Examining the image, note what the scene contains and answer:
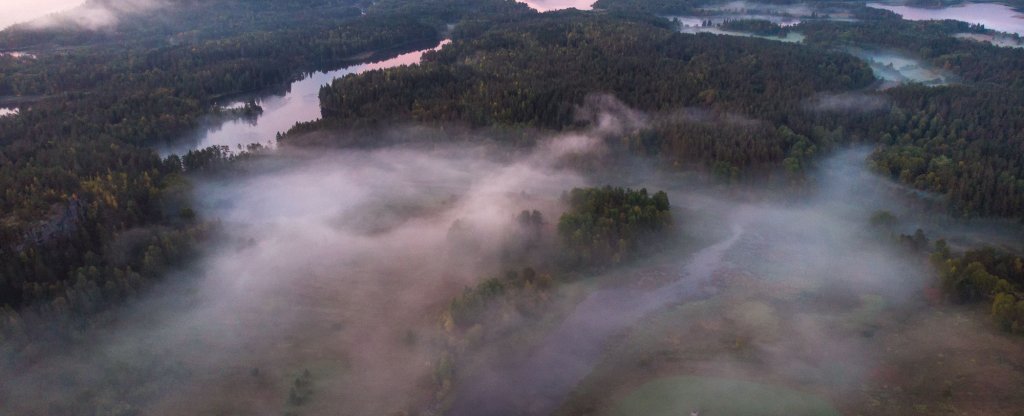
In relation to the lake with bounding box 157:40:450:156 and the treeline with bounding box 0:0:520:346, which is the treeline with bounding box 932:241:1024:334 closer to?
the treeline with bounding box 0:0:520:346

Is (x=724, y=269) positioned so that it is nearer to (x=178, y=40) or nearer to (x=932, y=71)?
(x=932, y=71)

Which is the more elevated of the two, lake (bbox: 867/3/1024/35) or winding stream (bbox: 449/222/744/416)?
lake (bbox: 867/3/1024/35)

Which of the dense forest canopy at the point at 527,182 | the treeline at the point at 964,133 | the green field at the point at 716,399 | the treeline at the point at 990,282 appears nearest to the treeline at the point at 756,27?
the dense forest canopy at the point at 527,182

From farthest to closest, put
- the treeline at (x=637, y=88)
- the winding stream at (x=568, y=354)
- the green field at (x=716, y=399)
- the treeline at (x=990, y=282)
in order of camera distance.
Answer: the treeline at (x=637, y=88) → the treeline at (x=990, y=282) → the winding stream at (x=568, y=354) → the green field at (x=716, y=399)

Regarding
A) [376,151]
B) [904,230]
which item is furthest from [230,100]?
[904,230]

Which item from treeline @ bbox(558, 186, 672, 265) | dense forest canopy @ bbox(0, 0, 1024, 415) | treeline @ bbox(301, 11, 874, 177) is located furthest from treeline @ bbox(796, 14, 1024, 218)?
treeline @ bbox(558, 186, 672, 265)

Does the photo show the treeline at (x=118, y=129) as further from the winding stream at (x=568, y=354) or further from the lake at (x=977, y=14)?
the lake at (x=977, y=14)

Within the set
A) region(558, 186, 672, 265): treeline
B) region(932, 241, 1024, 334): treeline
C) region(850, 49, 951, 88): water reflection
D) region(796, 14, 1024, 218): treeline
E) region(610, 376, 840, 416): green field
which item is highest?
region(850, 49, 951, 88): water reflection
